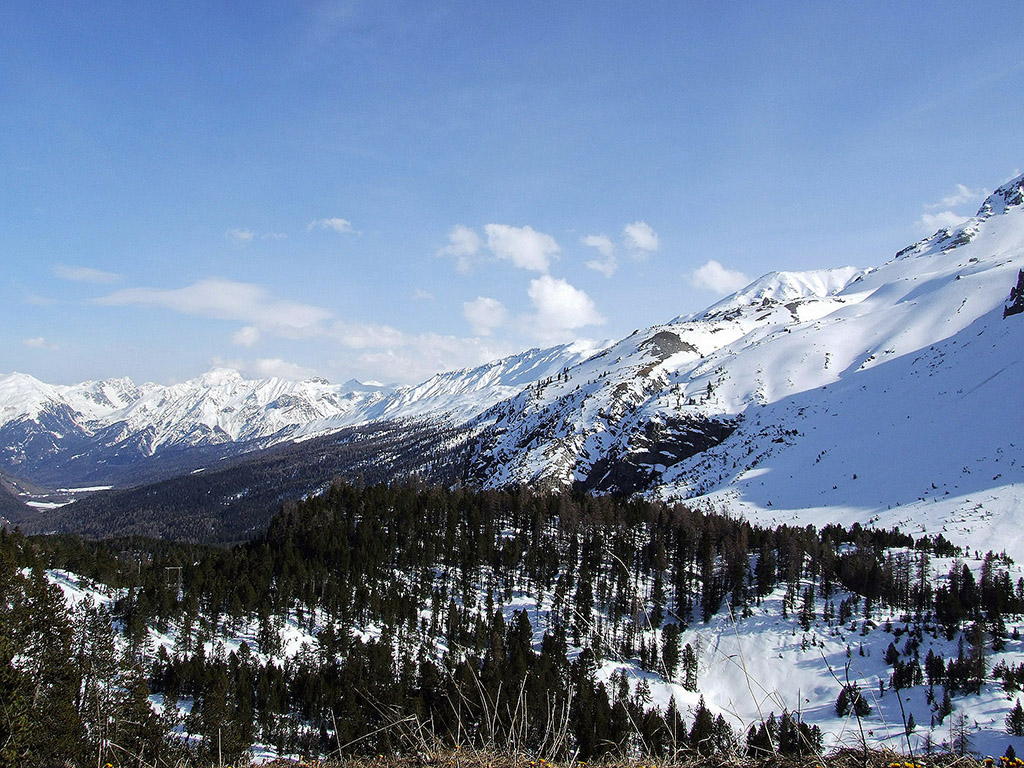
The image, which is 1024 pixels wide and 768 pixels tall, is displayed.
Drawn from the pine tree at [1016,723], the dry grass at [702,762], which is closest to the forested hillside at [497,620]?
the pine tree at [1016,723]

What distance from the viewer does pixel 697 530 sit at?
93625mm

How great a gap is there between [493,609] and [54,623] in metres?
54.2

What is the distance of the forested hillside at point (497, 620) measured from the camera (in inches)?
1768

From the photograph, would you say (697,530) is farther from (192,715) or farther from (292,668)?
(192,715)

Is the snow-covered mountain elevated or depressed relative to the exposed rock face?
depressed

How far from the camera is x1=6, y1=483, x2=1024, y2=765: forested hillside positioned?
1768 inches

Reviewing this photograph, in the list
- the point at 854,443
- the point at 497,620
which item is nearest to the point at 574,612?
the point at 497,620

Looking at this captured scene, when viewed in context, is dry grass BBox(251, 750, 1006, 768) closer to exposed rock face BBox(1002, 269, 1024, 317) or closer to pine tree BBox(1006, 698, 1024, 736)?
pine tree BBox(1006, 698, 1024, 736)

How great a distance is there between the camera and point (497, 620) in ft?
213

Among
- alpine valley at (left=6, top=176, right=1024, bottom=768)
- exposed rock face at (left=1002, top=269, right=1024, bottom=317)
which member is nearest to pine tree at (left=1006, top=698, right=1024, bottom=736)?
alpine valley at (left=6, top=176, right=1024, bottom=768)

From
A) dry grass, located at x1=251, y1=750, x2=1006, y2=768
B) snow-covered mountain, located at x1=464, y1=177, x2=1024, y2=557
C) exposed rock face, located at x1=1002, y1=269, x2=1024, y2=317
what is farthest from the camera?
exposed rock face, located at x1=1002, y1=269, x2=1024, y2=317

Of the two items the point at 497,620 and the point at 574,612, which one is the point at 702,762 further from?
the point at 497,620

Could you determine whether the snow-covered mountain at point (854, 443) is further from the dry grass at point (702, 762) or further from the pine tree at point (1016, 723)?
the dry grass at point (702, 762)

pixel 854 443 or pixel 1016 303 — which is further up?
pixel 1016 303
